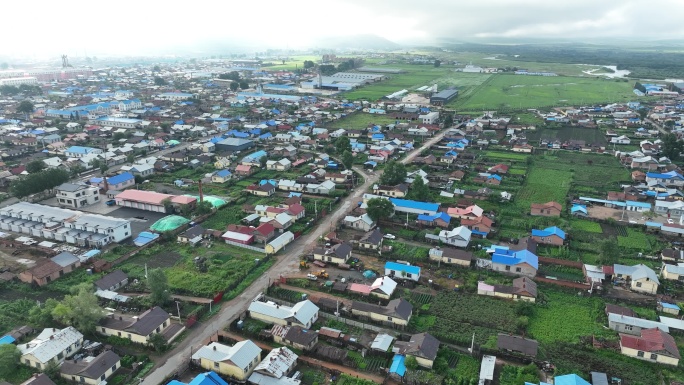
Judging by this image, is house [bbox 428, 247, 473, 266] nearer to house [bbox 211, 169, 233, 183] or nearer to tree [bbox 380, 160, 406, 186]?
tree [bbox 380, 160, 406, 186]

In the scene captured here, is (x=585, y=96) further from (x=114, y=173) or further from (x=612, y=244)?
(x=114, y=173)

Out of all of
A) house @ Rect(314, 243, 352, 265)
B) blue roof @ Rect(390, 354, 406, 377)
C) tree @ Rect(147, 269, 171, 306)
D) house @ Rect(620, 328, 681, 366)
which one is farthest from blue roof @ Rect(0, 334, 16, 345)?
house @ Rect(620, 328, 681, 366)

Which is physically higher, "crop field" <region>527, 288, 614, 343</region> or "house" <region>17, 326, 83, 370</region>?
"house" <region>17, 326, 83, 370</region>

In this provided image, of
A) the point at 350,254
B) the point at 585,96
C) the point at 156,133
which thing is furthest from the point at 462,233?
the point at 585,96

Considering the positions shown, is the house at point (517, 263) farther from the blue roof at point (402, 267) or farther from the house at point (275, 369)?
the house at point (275, 369)

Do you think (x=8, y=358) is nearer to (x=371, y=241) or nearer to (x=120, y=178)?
(x=371, y=241)

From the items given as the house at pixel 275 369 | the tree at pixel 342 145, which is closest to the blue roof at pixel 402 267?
the house at pixel 275 369

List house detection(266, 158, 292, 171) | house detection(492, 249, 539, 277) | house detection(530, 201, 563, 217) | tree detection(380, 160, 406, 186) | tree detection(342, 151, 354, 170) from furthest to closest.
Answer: house detection(266, 158, 292, 171), tree detection(342, 151, 354, 170), tree detection(380, 160, 406, 186), house detection(530, 201, 563, 217), house detection(492, 249, 539, 277)
